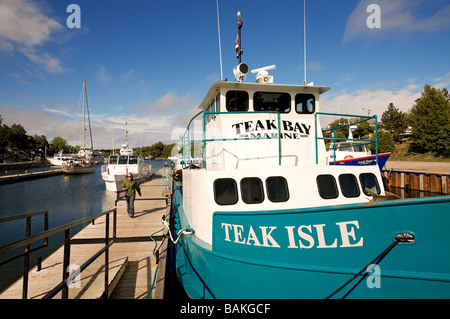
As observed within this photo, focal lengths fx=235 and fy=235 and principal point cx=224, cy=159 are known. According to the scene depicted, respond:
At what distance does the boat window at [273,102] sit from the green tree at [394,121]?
63.2 m

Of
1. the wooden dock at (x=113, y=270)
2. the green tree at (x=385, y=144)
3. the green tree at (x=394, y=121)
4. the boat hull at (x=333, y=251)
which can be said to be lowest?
the wooden dock at (x=113, y=270)

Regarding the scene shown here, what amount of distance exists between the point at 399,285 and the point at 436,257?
1.96 feet

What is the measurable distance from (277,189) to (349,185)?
160 centimetres

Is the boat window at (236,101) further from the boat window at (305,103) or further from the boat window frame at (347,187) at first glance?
the boat window frame at (347,187)

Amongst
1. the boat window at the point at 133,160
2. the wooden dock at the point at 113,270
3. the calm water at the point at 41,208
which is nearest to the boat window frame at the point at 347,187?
the wooden dock at the point at 113,270

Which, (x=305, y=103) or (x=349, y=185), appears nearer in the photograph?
(x=349, y=185)

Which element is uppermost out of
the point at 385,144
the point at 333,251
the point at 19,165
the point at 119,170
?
the point at 385,144

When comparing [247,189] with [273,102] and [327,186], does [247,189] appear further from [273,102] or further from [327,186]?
[273,102]

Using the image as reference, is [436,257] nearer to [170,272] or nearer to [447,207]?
[447,207]

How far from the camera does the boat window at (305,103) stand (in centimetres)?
665

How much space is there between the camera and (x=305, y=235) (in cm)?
348

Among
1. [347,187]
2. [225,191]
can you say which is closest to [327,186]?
[347,187]

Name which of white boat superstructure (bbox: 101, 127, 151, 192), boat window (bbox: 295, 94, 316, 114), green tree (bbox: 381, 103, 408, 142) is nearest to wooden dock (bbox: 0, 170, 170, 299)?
boat window (bbox: 295, 94, 316, 114)

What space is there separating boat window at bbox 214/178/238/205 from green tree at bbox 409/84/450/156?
4944 centimetres
